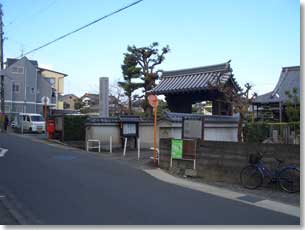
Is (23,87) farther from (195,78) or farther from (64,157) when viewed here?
(64,157)

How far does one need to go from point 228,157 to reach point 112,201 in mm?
5055

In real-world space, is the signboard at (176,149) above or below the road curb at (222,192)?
above

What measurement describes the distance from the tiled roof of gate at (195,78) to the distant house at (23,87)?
33557 millimetres

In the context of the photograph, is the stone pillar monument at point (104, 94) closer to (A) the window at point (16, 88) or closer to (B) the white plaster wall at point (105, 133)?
(B) the white plaster wall at point (105, 133)

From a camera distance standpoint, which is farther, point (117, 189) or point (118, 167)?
point (118, 167)

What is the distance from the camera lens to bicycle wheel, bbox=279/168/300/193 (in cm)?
1006

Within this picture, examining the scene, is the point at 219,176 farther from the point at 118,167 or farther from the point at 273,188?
the point at 118,167

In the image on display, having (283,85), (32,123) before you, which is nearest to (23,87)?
(32,123)

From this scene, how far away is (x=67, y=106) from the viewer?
7812cm

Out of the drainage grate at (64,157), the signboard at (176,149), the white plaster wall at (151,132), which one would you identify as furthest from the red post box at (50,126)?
the signboard at (176,149)

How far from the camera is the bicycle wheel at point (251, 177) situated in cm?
1069

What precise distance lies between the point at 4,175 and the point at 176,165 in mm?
5983

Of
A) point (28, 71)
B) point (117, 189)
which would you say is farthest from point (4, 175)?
point (28, 71)

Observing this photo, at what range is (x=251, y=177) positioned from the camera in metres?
10.9
